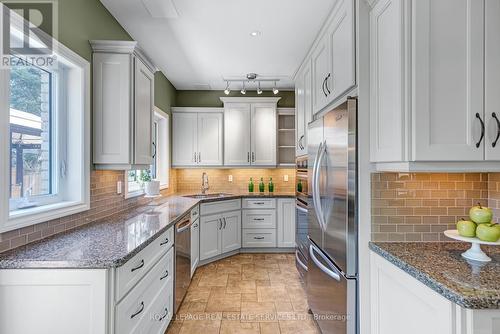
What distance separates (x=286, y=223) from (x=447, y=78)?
3.35 meters

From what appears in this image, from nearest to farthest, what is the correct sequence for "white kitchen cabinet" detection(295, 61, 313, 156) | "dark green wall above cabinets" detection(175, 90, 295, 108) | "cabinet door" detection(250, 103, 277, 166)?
"white kitchen cabinet" detection(295, 61, 313, 156), "cabinet door" detection(250, 103, 277, 166), "dark green wall above cabinets" detection(175, 90, 295, 108)

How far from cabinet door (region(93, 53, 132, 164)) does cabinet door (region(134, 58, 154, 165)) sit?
0.38 feet

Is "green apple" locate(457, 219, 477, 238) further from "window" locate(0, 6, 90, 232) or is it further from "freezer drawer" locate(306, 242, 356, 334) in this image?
"window" locate(0, 6, 90, 232)

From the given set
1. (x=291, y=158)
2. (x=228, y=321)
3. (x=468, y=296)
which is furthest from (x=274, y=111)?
(x=468, y=296)

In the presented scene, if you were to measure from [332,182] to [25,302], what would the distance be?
1.75m

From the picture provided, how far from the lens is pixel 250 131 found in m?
4.73

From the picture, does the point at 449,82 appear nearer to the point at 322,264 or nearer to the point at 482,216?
the point at 482,216

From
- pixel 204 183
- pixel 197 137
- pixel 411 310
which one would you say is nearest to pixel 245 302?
pixel 411 310

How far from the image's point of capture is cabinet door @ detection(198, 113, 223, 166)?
15.6 ft

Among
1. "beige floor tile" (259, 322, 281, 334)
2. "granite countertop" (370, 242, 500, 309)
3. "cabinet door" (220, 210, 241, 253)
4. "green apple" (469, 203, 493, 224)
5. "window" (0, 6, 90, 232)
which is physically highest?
"window" (0, 6, 90, 232)

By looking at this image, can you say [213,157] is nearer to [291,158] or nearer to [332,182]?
[291,158]

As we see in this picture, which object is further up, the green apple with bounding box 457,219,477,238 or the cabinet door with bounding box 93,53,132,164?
the cabinet door with bounding box 93,53,132,164

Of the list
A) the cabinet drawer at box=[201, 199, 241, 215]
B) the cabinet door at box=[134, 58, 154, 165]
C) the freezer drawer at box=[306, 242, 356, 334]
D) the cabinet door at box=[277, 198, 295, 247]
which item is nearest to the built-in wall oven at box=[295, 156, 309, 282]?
the freezer drawer at box=[306, 242, 356, 334]

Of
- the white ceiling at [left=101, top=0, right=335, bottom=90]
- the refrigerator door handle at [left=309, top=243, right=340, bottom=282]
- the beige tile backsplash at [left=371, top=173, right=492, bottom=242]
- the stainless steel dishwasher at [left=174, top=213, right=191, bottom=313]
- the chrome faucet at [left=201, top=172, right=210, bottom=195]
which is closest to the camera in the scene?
the beige tile backsplash at [left=371, top=173, right=492, bottom=242]
